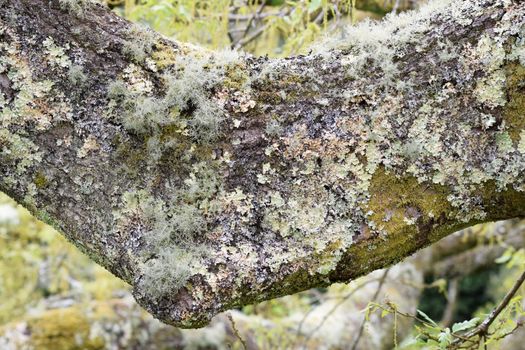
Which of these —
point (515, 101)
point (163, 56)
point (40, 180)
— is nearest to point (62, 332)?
point (40, 180)

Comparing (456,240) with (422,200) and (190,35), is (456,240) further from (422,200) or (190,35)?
(422,200)

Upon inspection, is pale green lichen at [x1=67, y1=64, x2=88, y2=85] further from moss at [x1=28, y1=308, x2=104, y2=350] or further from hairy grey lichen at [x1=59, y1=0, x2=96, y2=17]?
moss at [x1=28, y1=308, x2=104, y2=350]

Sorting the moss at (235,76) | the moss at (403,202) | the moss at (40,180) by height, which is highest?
the moss at (235,76)

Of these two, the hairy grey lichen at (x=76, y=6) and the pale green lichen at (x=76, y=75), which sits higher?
the hairy grey lichen at (x=76, y=6)

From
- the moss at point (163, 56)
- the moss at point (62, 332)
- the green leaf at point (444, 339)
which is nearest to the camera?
the moss at point (163, 56)

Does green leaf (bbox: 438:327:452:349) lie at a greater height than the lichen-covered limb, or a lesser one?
lesser

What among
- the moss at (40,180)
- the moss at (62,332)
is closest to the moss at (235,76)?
the moss at (40,180)

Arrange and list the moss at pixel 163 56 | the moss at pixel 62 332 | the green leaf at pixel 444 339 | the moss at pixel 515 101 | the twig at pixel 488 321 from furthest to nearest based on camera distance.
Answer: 1. the moss at pixel 62 332
2. the twig at pixel 488 321
3. the green leaf at pixel 444 339
4. the moss at pixel 163 56
5. the moss at pixel 515 101

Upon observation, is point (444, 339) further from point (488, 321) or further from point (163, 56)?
point (163, 56)

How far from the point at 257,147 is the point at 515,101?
1.48 ft

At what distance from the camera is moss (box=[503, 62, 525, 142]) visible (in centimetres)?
121

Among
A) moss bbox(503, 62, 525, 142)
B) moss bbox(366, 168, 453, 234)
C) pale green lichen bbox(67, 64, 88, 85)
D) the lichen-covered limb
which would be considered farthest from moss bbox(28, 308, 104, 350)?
moss bbox(503, 62, 525, 142)

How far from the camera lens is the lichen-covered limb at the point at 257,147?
1214mm

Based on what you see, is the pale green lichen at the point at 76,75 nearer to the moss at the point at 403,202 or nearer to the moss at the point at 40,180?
the moss at the point at 40,180
